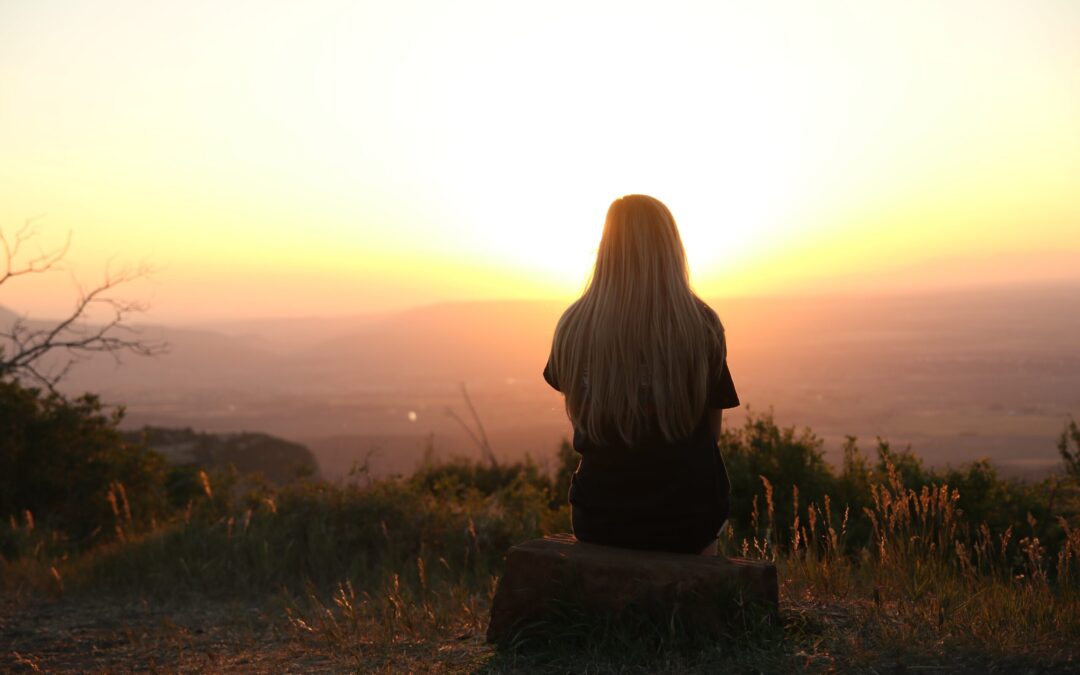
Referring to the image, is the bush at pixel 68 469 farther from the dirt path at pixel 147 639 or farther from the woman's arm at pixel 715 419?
the woman's arm at pixel 715 419

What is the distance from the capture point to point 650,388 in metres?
3.81

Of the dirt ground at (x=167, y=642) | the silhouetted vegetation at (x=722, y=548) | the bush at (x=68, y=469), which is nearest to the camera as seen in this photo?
the silhouetted vegetation at (x=722, y=548)

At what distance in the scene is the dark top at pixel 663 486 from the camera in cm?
383

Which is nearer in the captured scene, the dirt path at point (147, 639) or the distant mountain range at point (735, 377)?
the dirt path at point (147, 639)

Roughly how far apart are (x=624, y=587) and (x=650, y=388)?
902 mm

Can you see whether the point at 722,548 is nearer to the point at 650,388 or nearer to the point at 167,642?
the point at 650,388

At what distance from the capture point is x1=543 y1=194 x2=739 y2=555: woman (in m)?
3.79

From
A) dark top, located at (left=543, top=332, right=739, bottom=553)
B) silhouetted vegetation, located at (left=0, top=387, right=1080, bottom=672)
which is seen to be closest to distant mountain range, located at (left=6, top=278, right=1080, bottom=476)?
dark top, located at (left=543, top=332, right=739, bottom=553)

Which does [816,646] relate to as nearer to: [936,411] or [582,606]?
[582,606]

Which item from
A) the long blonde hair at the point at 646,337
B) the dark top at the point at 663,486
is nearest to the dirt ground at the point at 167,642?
the dark top at the point at 663,486

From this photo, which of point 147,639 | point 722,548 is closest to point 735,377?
point 722,548

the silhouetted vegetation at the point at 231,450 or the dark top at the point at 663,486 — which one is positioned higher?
the dark top at the point at 663,486

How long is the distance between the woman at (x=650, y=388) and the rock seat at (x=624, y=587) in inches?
8.5

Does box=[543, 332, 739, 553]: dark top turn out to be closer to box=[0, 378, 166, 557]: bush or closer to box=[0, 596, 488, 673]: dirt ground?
box=[0, 596, 488, 673]: dirt ground
